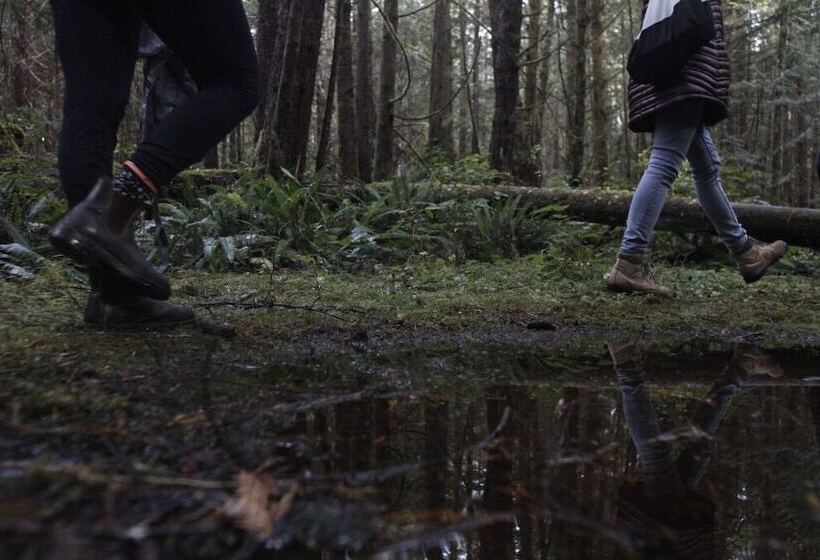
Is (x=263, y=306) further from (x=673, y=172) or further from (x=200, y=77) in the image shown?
(x=673, y=172)

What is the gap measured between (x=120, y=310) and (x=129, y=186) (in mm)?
453

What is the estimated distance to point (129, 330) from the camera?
2.18 m

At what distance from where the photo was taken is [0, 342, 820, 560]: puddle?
0.84 metres

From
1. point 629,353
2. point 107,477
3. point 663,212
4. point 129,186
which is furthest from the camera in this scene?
point 663,212

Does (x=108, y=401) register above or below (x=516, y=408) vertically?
above

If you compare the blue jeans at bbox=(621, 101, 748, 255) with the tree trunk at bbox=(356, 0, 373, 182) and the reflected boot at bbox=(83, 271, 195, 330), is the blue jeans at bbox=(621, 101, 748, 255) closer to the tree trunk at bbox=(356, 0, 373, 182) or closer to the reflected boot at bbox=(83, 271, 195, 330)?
the reflected boot at bbox=(83, 271, 195, 330)

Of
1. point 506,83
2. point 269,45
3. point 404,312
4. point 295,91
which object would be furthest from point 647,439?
point 506,83

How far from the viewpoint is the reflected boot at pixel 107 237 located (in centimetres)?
186

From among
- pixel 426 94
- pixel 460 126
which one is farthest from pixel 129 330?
pixel 426 94

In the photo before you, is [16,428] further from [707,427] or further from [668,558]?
[707,427]

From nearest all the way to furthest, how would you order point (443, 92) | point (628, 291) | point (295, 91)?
point (628, 291) < point (295, 91) < point (443, 92)

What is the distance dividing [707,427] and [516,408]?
1.43 ft

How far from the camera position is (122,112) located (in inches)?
84.3

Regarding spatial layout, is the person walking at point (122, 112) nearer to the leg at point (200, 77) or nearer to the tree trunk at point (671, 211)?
the leg at point (200, 77)
